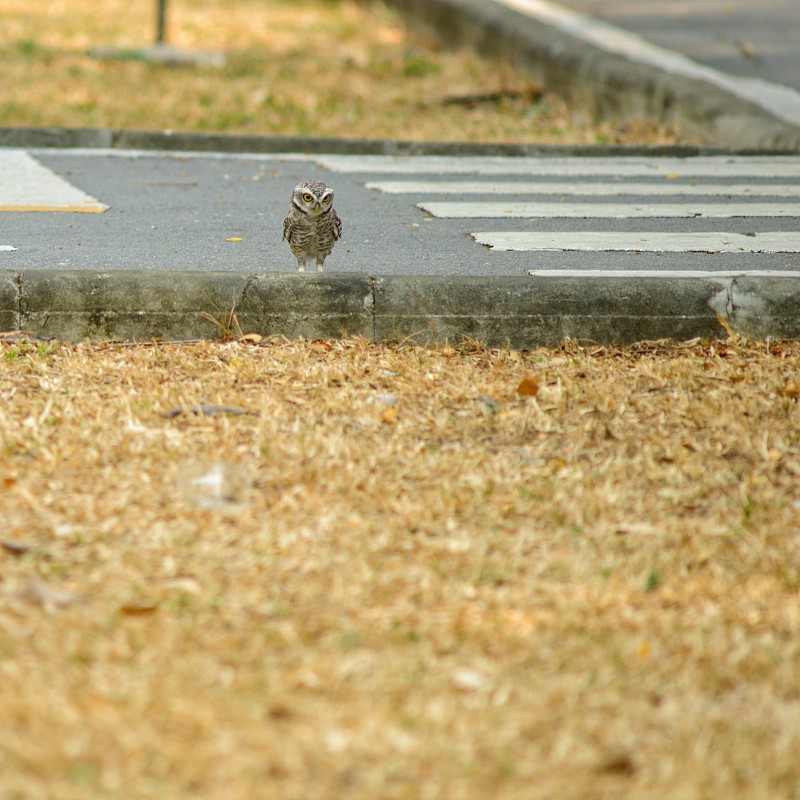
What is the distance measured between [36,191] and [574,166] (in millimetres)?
3491

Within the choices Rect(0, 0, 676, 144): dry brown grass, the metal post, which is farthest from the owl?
the metal post

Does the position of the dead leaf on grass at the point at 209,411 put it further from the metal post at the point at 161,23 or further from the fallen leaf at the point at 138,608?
the metal post at the point at 161,23

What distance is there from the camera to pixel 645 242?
6.30 m

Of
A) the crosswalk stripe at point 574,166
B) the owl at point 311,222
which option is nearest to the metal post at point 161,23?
the crosswalk stripe at point 574,166

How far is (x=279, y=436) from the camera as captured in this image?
392 centimetres

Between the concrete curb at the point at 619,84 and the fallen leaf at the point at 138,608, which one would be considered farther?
the concrete curb at the point at 619,84

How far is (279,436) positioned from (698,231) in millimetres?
3367

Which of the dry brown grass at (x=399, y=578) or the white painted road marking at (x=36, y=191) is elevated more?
the white painted road marking at (x=36, y=191)

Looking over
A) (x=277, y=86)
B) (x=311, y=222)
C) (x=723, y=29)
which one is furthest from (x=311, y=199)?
(x=723, y=29)

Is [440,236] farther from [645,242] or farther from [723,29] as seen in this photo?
[723,29]

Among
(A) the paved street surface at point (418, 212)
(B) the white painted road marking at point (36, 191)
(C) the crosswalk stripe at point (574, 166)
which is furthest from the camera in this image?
(C) the crosswalk stripe at point (574, 166)

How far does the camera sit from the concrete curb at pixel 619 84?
9430mm

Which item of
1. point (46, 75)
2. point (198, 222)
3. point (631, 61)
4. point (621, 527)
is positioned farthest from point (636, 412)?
point (46, 75)

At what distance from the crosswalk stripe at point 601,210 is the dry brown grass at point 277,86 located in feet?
8.40
